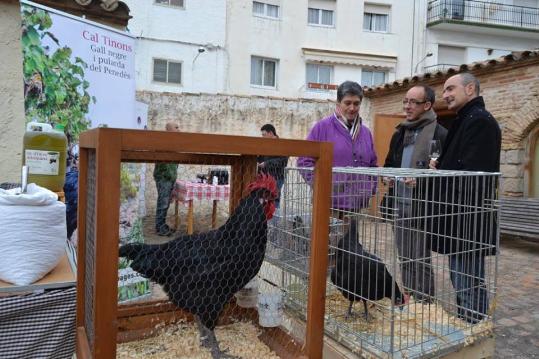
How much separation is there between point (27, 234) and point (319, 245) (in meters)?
0.94

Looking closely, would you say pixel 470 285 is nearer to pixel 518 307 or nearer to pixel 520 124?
pixel 518 307

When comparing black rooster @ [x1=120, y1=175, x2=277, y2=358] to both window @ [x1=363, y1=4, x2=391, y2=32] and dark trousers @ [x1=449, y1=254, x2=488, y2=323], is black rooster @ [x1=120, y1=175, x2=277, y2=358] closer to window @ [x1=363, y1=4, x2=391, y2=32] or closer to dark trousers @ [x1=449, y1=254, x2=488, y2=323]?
dark trousers @ [x1=449, y1=254, x2=488, y2=323]

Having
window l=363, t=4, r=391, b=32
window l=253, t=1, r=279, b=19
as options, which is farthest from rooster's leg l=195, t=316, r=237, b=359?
window l=363, t=4, r=391, b=32

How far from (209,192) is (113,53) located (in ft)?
4.86

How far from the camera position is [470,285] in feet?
8.07

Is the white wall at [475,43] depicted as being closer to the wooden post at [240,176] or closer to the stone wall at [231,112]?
the stone wall at [231,112]

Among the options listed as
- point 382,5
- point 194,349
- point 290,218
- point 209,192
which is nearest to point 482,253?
point 290,218

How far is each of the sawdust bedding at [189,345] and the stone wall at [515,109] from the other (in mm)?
6262

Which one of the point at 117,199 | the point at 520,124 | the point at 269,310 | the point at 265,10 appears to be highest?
the point at 265,10

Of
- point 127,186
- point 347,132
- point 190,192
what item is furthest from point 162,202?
point 347,132

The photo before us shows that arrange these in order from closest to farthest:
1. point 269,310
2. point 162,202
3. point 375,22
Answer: point 269,310, point 162,202, point 375,22

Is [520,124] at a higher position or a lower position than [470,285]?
higher

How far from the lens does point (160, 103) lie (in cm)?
884

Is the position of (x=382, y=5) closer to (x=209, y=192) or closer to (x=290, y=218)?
(x=209, y=192)
